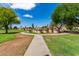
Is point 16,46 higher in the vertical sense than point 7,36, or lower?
lower

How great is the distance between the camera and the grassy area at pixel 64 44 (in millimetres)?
4551

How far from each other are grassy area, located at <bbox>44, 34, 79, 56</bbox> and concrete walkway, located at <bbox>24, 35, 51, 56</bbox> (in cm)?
10

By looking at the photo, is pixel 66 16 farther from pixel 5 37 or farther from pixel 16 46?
pixel 5 37

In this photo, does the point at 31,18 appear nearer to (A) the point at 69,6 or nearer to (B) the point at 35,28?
(B) the point at 35,28

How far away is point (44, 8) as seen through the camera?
470 centimetres

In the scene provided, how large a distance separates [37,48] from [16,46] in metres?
0.41

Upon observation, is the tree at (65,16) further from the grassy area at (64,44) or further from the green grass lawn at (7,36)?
the green grass lawn at (7,36)

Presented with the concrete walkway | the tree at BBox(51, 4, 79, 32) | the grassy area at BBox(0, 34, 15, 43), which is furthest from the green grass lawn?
the tree at BBox(51, 4, 79, 32)

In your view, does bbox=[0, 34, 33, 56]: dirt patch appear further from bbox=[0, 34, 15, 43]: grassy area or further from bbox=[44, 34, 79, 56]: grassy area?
bbox=[44, 34, 79, 56]: grassy area

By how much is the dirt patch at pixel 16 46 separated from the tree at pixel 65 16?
619 millimetres

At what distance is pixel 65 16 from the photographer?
480 centimetres

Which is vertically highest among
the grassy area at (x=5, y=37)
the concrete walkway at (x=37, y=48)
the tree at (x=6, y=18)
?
the tree at (x=6, y=18)

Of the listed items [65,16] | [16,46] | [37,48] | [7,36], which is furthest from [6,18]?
[65,16]

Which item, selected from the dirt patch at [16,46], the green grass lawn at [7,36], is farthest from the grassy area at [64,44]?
the green grass lawn at [7,36]
